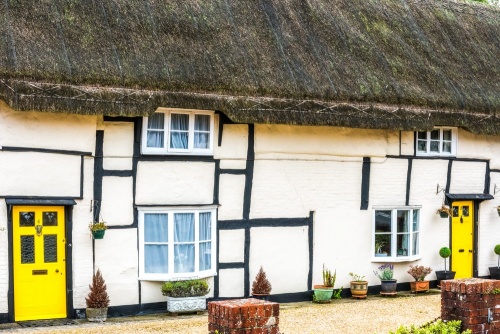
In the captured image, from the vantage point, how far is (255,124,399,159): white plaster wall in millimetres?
16781

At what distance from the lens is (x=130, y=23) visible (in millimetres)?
15641

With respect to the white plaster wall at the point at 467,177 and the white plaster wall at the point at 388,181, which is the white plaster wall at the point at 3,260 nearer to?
the white plaster wall at the point at 388,181

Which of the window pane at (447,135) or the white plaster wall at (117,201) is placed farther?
the window pane at (447,135)

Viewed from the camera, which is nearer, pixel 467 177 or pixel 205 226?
pixel 205 226

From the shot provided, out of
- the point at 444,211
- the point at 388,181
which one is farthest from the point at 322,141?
the point at 444,211

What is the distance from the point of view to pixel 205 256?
1612cm

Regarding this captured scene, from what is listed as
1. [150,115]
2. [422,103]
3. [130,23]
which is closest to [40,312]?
[150,115]

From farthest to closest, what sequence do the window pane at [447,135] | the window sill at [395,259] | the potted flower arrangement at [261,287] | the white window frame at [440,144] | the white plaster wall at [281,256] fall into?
the window pane at [447,135] → the white window frame at [440,144] → the window sill at [395,259] → the white plaster wall at [281,256] → the potted flower arrangement at [261,287]

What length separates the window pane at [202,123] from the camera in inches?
631

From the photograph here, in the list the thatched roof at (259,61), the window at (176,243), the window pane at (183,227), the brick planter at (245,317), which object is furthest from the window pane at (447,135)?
the brick planter at (245,317)

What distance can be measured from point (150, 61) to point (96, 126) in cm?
152

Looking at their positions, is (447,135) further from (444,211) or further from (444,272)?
(444,272)

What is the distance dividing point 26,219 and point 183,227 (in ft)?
9.73

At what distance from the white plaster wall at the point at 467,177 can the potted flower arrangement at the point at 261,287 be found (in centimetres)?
557
